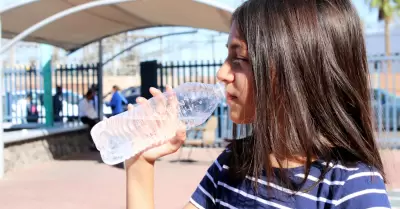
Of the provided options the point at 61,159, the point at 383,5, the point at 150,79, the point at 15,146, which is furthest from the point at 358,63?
the point at 383,5

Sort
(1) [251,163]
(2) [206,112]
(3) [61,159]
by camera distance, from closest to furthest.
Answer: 1. (1) [251,163]
2. (2) [206,112]
3. (3) [61,159]

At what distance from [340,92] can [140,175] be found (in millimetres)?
637

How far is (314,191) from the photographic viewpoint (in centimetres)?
122

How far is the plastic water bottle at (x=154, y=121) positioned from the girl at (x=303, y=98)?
26cm

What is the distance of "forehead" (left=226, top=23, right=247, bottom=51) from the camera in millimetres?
1317

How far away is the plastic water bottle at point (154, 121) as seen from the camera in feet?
4.95

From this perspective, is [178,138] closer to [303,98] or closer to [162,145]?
[162,145]

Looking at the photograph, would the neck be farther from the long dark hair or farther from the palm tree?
the palm tree

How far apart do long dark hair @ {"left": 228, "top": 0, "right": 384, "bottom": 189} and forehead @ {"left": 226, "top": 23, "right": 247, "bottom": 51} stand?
26 millimetres

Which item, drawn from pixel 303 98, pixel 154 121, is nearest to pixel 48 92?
pixel 154 121

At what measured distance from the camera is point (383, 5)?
81.8ft

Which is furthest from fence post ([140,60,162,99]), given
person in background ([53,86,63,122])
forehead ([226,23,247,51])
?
forehead ([226,23,247,51])

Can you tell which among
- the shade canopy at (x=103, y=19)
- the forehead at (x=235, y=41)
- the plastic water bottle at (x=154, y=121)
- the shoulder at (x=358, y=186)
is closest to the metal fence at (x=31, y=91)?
the shade canopy at (x=103, y=19)

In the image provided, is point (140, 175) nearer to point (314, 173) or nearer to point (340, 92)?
point (314, 173)
